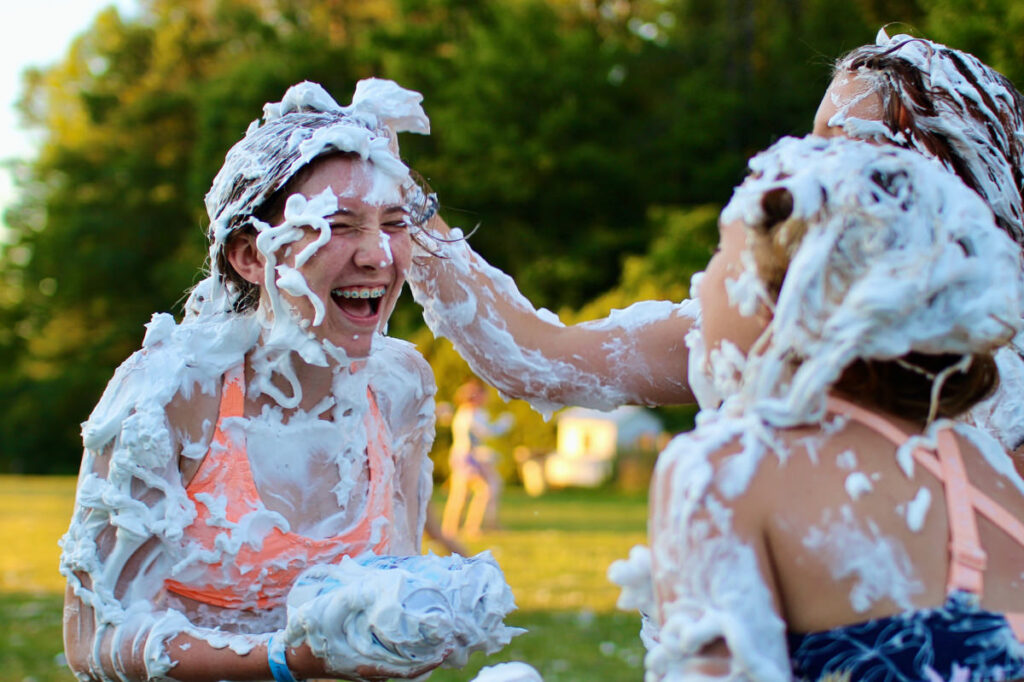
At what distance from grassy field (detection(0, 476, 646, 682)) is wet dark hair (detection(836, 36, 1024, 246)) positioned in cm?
430

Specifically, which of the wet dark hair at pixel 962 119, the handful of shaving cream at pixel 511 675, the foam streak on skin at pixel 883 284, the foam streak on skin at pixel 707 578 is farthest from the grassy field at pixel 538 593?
the foam streak on skin at pixel 883 284

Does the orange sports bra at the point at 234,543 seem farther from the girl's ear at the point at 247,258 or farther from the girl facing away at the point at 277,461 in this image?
the girl's ear at the point at 247,258

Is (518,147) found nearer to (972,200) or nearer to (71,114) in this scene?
(71,114)

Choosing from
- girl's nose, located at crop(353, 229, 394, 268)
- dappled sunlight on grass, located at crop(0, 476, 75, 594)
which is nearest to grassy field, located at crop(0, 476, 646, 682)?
dappled sunlight on grass, located at crop(0, 476, 75, 594)

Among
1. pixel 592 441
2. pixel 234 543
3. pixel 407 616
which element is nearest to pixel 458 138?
pixel 592 441

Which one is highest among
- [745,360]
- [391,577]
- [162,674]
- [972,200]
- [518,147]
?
[518,147]

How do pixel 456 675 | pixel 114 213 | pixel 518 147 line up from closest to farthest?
1. pixel 456 675
2. pixel 518 147
3. pixel 114 213

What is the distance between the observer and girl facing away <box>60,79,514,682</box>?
2654mm

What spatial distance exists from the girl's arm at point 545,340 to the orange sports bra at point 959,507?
4.07ft

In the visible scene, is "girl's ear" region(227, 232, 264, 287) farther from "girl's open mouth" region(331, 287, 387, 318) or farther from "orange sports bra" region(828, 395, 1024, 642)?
"orange sports bra" region(828, 395, 1024, 642)

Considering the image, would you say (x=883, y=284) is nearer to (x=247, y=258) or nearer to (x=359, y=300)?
(x=359, y=300)

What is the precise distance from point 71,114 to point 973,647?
43798 mm

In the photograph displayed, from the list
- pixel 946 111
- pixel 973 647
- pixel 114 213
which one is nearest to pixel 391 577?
pixel 973 647

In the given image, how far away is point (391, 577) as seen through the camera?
2.60 meters
